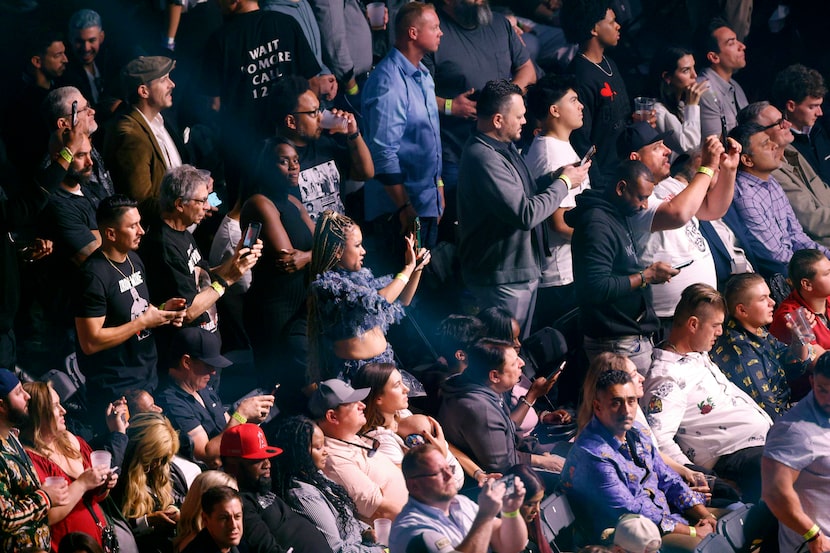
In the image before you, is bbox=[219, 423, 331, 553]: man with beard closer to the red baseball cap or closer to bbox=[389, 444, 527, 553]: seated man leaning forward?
the red baseball cap

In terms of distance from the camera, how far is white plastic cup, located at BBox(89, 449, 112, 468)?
5207mm

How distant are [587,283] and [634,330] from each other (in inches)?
13.8

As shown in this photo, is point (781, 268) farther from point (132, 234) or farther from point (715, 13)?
point (132, 234)

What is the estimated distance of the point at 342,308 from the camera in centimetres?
636

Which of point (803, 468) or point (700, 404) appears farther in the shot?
point (700, 404)

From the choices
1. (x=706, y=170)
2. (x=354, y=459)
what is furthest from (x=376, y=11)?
(x=354, y=459)

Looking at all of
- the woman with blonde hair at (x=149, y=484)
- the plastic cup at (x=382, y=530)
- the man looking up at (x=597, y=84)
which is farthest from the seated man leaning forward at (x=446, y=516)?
the man looking up at (x=597, y=84)

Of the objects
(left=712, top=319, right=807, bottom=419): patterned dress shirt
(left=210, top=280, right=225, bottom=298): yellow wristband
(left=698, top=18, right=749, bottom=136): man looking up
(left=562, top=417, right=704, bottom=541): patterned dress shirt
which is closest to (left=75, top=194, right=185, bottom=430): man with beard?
(left=210, top=280, right=225, bottom=298): yellow wristband

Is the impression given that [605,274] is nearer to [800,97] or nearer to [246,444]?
[246,444]

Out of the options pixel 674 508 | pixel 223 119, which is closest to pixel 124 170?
pixel 223 119

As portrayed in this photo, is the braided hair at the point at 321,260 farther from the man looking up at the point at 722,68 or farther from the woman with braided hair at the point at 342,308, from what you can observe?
the man looking up at the point at 722,68

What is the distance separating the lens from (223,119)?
714 centimetres

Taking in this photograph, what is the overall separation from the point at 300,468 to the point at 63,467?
2.96ft

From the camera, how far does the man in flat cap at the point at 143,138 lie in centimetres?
660
